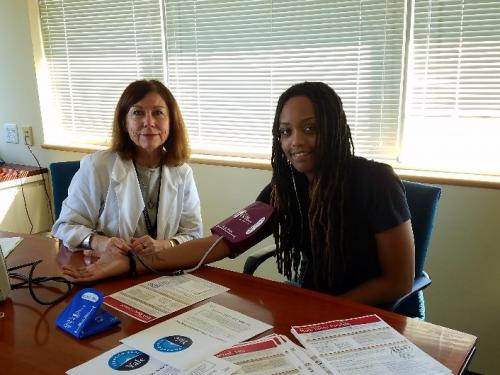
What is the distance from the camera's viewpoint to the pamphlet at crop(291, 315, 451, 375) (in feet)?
2.87

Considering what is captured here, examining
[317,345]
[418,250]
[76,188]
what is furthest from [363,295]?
[76,188]

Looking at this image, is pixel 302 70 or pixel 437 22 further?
pixel 302 70

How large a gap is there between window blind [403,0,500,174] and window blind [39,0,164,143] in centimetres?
142

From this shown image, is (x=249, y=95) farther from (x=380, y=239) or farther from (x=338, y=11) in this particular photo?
(x=380, y=239)

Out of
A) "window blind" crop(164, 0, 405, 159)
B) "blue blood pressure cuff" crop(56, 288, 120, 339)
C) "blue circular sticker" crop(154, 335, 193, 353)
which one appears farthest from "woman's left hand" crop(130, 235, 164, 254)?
"window blind" crop(164, 0, 405, 159)

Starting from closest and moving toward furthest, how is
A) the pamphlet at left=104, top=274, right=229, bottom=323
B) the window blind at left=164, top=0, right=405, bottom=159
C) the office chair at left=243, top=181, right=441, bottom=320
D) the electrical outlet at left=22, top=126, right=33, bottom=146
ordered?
1. the pamphlet at left=104, top=274, right=229, bottom=323
2. the office chair at left=243, top=181, right=441, bottom=320
3. the window blind at left=164, top=0, right=405, bottom=159
4. the electrical outlet at left=22, top=126, right=33, bottom=146

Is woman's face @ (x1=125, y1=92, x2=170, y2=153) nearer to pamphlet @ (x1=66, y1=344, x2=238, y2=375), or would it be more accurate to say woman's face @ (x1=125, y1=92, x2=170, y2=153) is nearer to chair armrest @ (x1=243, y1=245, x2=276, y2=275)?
chair armrest @ (x1=243, y1=245, x2=276, y2=275)

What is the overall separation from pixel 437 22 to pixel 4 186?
247 centimetres

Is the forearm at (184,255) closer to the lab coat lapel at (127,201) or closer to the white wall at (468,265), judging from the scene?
the lab coat lapel at (127,201)

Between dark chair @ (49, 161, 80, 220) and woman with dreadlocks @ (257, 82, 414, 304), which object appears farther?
dark chair @ (49, 161, 80, 220)

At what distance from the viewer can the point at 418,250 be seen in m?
1.54

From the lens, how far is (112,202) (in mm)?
1817

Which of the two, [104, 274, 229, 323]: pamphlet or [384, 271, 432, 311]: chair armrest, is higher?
[104, 274, 229, 323]: pamphlet

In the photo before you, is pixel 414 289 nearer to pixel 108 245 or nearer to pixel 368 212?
pixel 368 212
